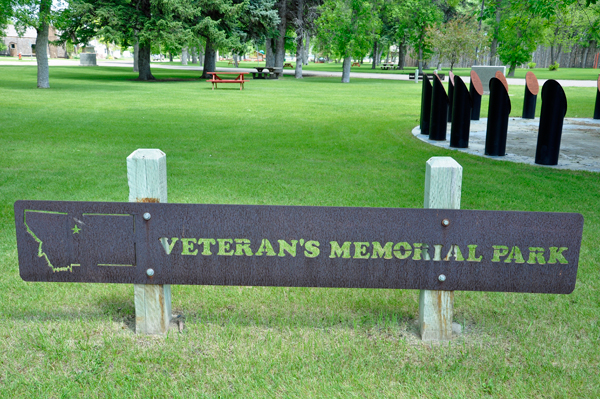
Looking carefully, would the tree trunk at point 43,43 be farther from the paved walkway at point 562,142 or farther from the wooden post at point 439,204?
the wooden post at point 439,204

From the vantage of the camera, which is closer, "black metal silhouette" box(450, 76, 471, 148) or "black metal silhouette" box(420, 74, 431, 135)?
"black metal silhouette" box(450, 76, 471, 148)

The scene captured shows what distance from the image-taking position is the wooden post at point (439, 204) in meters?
2.92

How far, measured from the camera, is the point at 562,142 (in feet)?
34.8

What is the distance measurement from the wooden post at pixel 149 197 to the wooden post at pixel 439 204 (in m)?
1.43

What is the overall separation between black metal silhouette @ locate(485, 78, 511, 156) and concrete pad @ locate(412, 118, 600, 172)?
0.59 feet

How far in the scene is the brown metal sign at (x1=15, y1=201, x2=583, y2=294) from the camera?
114 inches

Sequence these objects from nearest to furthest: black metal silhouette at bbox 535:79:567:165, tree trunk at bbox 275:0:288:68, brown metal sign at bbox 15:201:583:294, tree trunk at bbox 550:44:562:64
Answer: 1. brown metal sign at bbox 15:201:583:294
2. black metal silhouette at bbox 535:79:567:165
3. tree trunk at bbox 275:0:288:68
4. tree trunk at bbox 550:44:562:64

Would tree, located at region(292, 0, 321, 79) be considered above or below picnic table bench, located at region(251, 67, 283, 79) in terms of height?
above

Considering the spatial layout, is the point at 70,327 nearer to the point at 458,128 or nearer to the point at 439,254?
the point at 439,254

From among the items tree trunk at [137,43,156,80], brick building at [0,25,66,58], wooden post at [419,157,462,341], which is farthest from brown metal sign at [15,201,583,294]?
brick building at [0,25,66,58]

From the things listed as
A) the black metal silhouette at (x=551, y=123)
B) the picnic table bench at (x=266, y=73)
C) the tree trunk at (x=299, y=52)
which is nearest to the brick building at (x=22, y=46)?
the picnic table bench at (x=266, y=73)

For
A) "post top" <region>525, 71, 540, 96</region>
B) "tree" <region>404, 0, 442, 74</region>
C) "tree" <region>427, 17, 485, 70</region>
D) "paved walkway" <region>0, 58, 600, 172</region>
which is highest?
"tree" <region>404, 0, 442, 74</region>

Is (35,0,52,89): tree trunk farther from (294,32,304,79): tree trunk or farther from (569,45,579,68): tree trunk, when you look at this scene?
(569,45,579,68): tree trunk

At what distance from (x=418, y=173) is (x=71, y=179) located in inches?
183
